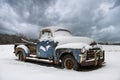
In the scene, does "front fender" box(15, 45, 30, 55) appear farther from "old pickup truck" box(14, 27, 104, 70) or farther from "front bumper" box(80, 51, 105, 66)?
"front bumper" box(80, 51, 105, 66)

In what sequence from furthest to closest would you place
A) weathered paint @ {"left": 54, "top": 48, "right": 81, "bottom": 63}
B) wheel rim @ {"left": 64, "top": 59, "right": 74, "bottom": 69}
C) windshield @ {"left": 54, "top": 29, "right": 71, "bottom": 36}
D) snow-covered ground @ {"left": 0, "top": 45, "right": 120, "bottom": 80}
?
windshield @ {"left": 54, "top": 29, "right": 71, "bottom": 36} → wheel rim @ {"left": 64, "top": 59, "right": 74, "bottom": 69} → weathered paint @ {"left": 54, "top": 48, "right": 81, "bottom": 63} → snow-covered ground @ {"left": 0, "top": 45, "right": 120, "bottom": 80}

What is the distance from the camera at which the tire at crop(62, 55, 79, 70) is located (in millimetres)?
9445

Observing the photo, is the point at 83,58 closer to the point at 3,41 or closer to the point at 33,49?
the point at 33,49

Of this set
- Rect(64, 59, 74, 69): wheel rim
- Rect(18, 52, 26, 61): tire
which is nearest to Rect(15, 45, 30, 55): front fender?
Rect(18, 52, 26, 61): tire

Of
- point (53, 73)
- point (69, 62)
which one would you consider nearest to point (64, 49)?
point (69, 62)

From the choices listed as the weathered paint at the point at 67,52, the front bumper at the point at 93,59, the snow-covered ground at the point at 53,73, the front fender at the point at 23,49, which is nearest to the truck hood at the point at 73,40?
the weathered paint at the point at 67,52

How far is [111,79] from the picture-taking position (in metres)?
7.20

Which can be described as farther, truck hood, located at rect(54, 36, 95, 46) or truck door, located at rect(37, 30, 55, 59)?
truck door, located at rect(37, 30, 55, 59)

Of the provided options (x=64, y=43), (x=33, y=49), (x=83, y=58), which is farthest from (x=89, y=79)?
(x=33, y=49)

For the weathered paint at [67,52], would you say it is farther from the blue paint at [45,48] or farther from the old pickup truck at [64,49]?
the blue paint at [45,48]

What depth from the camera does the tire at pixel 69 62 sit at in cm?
945

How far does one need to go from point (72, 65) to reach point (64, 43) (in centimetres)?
150

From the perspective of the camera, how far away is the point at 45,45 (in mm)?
11320

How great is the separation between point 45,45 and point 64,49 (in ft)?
5.53
